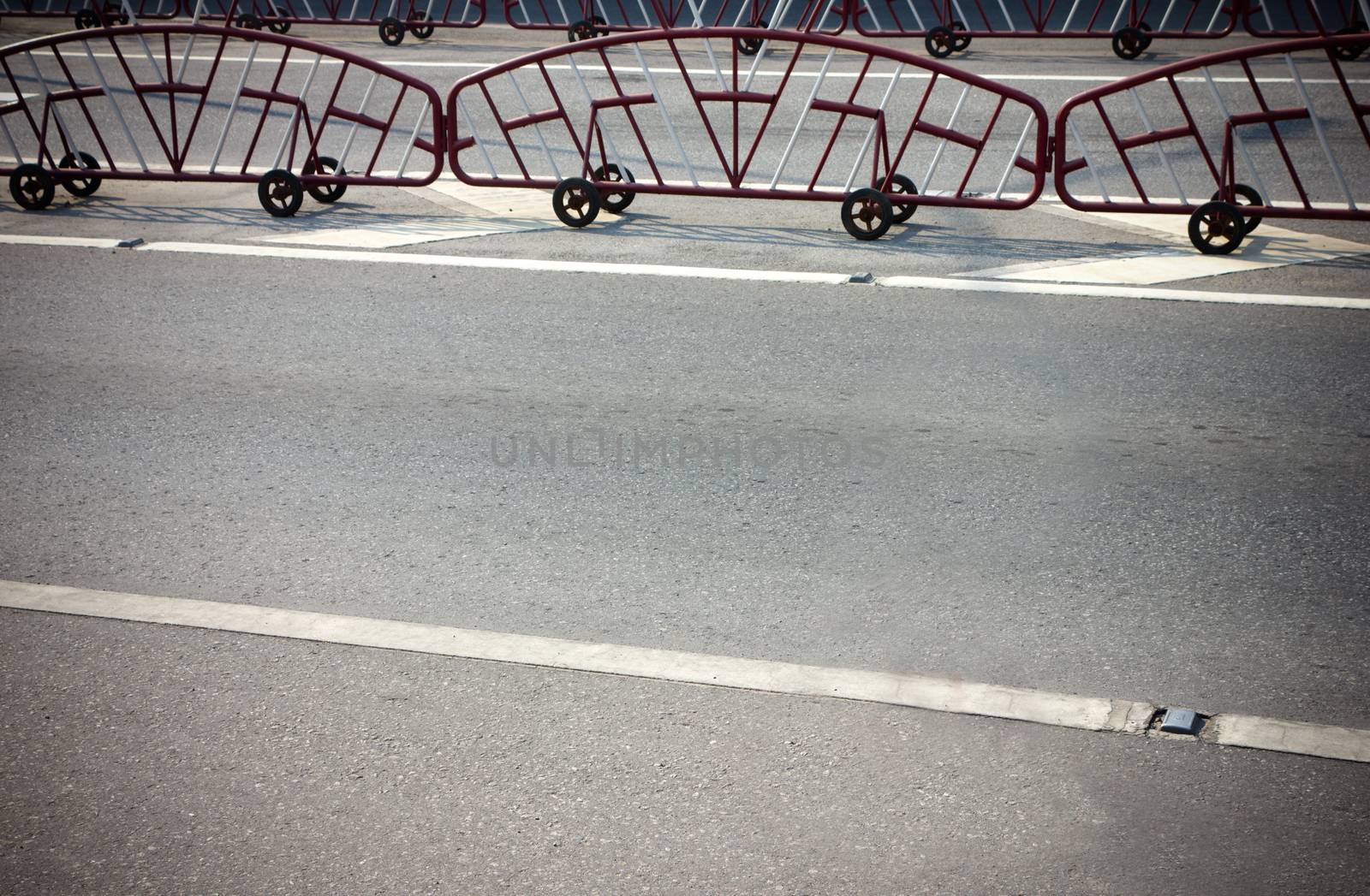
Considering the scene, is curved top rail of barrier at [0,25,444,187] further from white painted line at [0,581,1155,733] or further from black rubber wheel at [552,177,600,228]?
white painted line at [0,581,1155,733]

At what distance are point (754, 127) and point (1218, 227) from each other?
16.8ft

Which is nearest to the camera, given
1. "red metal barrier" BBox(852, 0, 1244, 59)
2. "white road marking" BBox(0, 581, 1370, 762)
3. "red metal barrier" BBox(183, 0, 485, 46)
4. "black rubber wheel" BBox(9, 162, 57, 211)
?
"white road marking" BBox(0, 581, 1370, 762)

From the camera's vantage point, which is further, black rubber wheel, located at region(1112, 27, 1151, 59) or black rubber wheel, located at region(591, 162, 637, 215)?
black rubber wheel, located at region(1112, 27, 1151, 59)

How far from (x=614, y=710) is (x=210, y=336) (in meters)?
4.25

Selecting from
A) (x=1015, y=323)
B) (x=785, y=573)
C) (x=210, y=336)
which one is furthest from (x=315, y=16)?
(x=785, y=573)

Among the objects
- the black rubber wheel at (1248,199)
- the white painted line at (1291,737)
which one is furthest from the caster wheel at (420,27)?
the white painted line at (1291,737)

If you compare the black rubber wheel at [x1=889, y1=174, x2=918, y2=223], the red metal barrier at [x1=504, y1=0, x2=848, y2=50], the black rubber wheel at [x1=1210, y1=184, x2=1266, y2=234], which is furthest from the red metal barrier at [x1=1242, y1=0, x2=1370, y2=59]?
the black rubber wheel at [x1=889, y1=174, x2=918, y2=223]

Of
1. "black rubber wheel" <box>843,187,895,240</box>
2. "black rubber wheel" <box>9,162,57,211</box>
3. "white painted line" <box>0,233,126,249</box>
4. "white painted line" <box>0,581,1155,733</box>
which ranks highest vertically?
"black rubber wheel" <box>843,187,895,240</box>

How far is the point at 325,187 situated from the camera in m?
10.2

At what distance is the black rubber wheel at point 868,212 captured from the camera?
8.69 metres

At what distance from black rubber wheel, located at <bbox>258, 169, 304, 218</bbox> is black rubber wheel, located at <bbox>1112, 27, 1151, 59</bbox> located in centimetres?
982

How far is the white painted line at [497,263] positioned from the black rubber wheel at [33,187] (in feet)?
5.17

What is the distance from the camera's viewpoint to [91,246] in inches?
352

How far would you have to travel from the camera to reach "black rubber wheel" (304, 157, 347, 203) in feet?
32.8
